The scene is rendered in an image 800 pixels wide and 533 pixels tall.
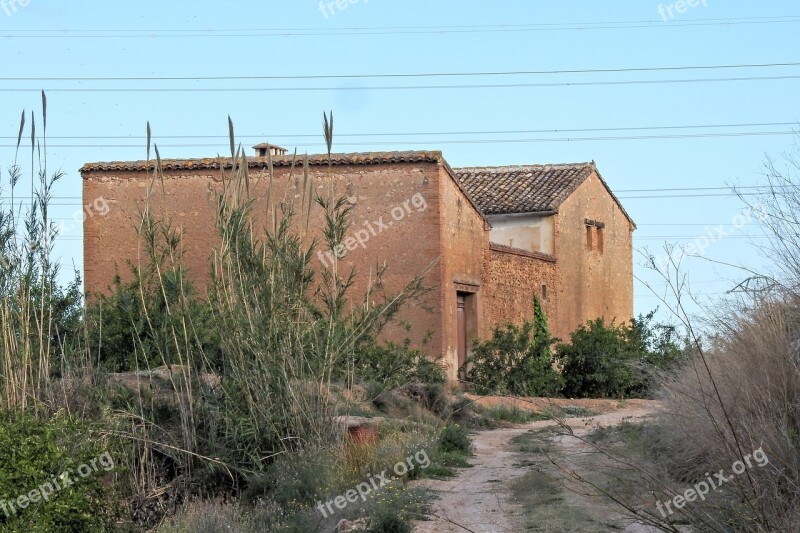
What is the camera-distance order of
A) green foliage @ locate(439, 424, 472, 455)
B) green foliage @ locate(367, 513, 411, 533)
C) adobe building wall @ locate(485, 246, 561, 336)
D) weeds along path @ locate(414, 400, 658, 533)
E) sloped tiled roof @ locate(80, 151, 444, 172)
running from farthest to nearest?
adobe building wall @ locate(485, 246, 561, 336) < sloped tiled roof @ locate(80, 151, 444, 172) < green foliage @ locate(439, 424, 472, 455) < weeds along path @ locate(414, 400, 658, 533) < green foliage @ locate(367, 513, 411, 533)

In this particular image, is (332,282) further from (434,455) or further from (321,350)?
(434,455)

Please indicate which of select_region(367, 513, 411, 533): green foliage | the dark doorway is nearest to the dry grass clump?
select_region(367, 513, 411, 533): green foliage

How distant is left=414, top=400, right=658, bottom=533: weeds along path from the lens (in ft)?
22.9

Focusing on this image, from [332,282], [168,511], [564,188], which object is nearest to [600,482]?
[332,282]

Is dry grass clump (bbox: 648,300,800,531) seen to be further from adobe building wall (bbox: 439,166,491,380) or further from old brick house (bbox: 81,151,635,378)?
adobe building wall (bbox: 439,166,491,380)

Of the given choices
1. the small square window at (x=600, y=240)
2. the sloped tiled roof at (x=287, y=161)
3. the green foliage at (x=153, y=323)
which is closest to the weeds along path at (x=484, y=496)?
the green foliage at (x=153, y=323)

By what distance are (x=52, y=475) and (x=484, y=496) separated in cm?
393

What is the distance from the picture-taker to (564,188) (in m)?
26.8

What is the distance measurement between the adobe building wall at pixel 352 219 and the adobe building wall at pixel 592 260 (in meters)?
7.22

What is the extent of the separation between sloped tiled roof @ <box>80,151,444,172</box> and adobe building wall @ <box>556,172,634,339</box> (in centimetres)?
755

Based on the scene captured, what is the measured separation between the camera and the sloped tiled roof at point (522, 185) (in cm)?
2606

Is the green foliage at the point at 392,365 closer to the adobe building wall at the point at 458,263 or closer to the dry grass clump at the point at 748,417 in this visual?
the adobe building wall at the point at 458,263

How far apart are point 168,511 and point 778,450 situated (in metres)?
5.30

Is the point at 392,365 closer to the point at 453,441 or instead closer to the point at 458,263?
the point at 453,441
